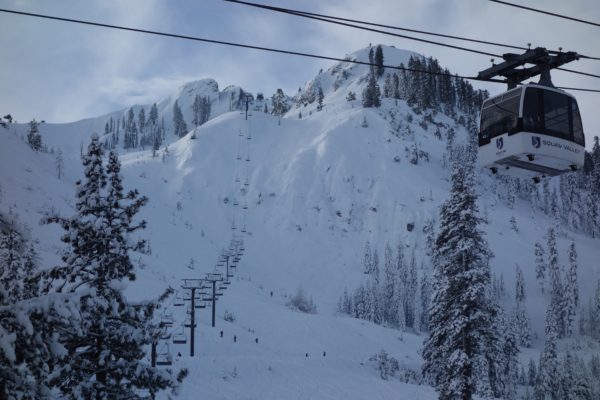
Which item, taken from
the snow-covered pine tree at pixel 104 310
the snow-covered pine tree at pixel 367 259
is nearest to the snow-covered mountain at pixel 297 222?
the snow-covered pine tree at pixel 367 259

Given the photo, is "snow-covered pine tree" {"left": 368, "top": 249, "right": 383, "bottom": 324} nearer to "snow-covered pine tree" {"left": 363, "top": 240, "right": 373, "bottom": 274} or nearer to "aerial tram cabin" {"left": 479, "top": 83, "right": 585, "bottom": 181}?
"snow-covered pine tree" {"left": 363, "top": 240, "right": 373, "bottom": 274}

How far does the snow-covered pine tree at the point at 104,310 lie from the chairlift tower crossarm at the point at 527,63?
426 inches

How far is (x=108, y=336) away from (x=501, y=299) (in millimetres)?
111996

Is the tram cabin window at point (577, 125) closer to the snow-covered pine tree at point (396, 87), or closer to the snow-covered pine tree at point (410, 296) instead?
the snow-covered pine tree at point (410, 296)

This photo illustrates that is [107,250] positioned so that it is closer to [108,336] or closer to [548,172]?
[108,336]

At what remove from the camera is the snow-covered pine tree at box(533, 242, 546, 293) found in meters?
116

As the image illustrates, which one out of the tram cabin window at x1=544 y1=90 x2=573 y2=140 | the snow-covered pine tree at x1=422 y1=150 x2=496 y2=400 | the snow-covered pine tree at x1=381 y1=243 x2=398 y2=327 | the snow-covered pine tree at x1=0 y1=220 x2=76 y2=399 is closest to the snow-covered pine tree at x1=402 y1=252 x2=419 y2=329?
the snow-covered pine tree at x1=381 y1=243 x2=398 y2=327

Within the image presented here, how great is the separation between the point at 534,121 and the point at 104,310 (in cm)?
1284

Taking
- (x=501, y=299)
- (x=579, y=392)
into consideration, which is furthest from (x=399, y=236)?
(x=579, y=392)

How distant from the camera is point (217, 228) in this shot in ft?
363

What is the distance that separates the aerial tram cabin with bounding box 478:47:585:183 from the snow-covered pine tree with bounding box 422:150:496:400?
336 inches

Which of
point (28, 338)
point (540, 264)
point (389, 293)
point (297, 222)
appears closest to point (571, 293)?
point (540, 264)

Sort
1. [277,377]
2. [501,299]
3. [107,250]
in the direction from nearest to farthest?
1. [107,250]
2. [277,377]
3. [501,299]

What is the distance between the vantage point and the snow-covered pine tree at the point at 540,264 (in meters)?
116
